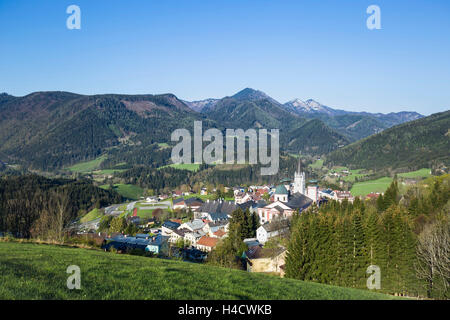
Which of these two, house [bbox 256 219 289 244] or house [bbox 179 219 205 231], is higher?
house [bbox 256 219 289 244]

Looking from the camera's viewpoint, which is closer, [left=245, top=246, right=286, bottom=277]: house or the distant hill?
[left=245, top=246, right=286, bottom=277]: house

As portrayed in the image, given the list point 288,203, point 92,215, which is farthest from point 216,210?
point 92,215

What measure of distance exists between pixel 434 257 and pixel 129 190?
142 metres

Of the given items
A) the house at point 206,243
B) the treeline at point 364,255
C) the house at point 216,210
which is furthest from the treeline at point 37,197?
the treeline at point 364,255

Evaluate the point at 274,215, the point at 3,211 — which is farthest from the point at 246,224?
the point at 3,211

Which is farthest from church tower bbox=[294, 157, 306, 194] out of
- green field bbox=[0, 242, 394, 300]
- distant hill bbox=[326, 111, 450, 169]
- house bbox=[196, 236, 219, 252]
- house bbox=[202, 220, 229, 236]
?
distant hill bbox=[326, 111, 450, 169]

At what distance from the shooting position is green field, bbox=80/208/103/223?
102m

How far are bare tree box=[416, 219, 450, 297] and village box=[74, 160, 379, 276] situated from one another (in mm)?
16210

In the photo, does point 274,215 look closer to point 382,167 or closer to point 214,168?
point 214,168

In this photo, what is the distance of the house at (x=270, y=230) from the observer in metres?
55.7

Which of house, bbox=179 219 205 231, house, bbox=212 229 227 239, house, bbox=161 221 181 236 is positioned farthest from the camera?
house, bbox=161 221 181 236

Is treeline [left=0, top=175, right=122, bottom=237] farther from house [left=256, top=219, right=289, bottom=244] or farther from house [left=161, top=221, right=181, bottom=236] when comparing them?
house [left=256, top=219, right=289, bottom=244]
